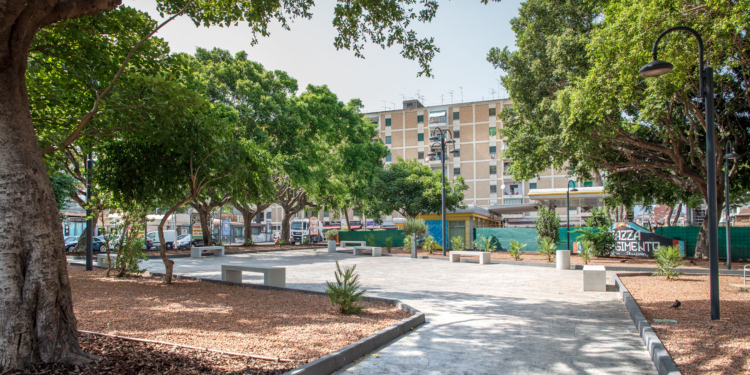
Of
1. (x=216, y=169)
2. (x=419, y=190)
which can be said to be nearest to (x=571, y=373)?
(x=216, y=169)

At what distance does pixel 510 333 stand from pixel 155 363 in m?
4.58

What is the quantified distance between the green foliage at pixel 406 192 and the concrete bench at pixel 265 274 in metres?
21.5

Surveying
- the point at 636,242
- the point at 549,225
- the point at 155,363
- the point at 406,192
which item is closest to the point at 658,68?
the point at 155,363

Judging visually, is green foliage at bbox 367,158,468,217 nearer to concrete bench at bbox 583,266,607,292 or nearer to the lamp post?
concrete bench at bbox 583,266,607,292

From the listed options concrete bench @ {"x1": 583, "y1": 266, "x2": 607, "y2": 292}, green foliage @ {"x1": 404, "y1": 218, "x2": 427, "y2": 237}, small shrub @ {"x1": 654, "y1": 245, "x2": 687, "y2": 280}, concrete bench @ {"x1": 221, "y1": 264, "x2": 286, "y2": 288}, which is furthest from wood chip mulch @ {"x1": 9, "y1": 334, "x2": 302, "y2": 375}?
green foliage @ {"x1": 404, "y1": 218, "x2": 427, "y2": 237}

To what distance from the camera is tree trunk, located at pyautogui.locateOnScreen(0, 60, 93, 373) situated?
4.07 metres

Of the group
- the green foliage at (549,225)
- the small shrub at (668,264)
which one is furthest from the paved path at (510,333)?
the green foliage at (549,225)

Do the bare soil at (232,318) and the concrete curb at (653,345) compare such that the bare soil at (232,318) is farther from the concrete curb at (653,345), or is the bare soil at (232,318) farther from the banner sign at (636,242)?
the banner sign at (636,242)

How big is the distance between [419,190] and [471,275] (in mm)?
18927

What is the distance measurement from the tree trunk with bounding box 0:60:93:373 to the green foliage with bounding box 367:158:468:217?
28.1 meters

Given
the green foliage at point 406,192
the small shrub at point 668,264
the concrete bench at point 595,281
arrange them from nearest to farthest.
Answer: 1. the concrete bench at point 595,281
2. the small shrub at point 668,264
3. the green foliage at point 406,192

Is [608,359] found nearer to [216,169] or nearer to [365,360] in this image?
[365,360]

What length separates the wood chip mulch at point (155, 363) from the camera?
160 inches

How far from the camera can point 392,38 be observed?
382 inches
